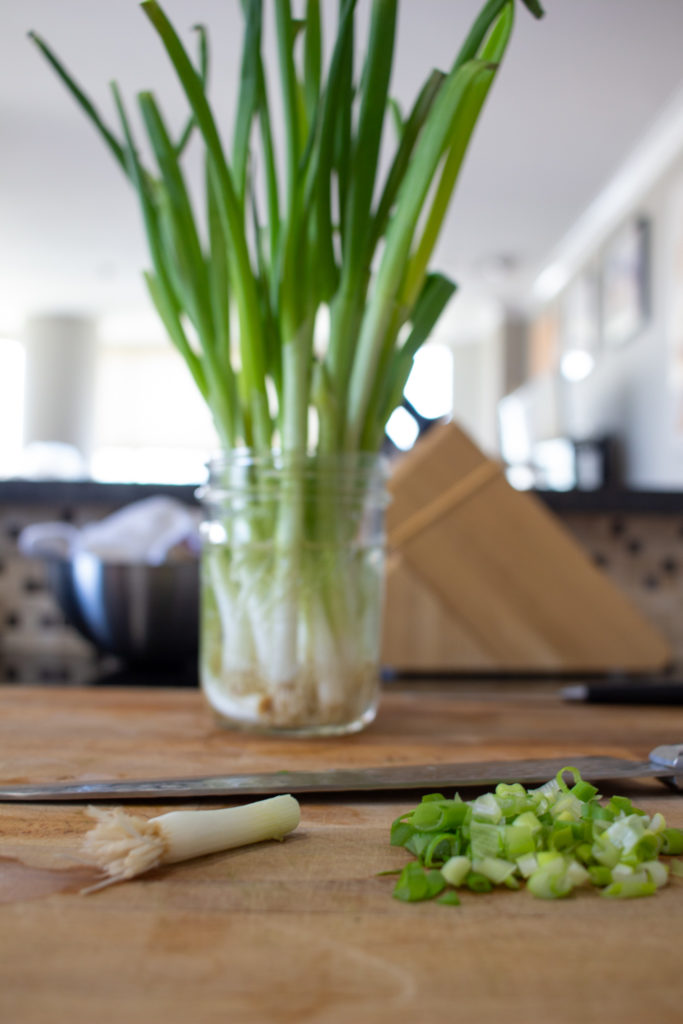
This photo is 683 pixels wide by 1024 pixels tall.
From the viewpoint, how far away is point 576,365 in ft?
20.4

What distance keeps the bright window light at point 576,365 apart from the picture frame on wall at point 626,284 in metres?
0.37

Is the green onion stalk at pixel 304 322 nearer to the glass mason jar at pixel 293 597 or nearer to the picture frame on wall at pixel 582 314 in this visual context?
the glass mason jar at pixel 293 597

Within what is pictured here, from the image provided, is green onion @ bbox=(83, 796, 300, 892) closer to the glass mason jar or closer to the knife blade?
the knife blade

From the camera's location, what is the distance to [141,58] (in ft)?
12.5

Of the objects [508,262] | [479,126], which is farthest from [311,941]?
[508,262]

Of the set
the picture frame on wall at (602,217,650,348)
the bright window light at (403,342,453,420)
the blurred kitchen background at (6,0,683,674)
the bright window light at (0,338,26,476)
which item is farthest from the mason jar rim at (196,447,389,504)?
the bright window light at (0,338,26,476)

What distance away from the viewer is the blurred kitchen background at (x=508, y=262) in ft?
5.29

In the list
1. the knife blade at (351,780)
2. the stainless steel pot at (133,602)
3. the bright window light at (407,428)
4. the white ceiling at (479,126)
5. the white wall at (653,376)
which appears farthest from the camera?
the white wall at (653,376)

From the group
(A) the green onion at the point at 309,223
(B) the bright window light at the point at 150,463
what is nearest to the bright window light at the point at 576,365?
(B) the bright window light at the point at 150,463

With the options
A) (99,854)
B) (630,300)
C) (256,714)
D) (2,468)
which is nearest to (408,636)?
(256,714)

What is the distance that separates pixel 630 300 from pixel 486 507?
4.36 m

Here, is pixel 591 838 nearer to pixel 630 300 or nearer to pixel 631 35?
pixel 631 35

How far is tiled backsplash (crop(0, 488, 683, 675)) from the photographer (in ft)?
4.99

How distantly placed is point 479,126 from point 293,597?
167 inches
